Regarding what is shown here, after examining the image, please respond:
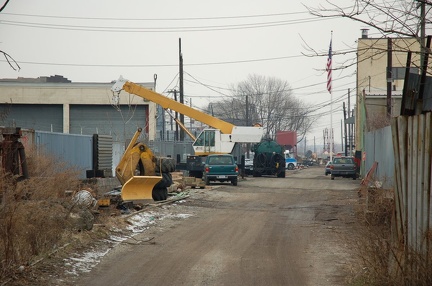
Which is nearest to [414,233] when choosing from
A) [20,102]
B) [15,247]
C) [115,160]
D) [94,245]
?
[15,247]

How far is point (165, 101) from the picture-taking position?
38281 millimetres

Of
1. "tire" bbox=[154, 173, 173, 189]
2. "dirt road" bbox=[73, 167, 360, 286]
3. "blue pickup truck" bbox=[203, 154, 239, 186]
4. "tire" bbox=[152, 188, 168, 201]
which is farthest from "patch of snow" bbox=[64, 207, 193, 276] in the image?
"blue pickup truck" bbox=[203, 154, 239, 186]

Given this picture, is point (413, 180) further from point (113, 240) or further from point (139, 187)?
point (139, 187)

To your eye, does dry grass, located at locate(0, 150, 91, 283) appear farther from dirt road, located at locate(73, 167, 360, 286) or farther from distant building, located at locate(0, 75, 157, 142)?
distant building, located at locate(0, 75, 157, 142)

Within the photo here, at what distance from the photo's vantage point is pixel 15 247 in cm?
1137

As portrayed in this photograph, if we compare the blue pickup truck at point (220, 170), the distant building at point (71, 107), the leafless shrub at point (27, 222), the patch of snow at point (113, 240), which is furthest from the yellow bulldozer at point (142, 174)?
the distant building at point (71, 107)

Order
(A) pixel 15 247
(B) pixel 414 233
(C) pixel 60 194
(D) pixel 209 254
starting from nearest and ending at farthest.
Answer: (B) pixel 414 233 → (A) pixel 15 247 → (D) pixel 209 254 → (C) pixel 60 194

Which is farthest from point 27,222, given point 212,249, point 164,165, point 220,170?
point 220,170

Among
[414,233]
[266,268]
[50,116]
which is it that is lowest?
[266,268]

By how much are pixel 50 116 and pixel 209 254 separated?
46.1 m

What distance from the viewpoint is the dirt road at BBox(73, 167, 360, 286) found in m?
11.9

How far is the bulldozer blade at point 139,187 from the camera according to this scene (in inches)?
966

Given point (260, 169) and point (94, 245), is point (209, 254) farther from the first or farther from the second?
point (260, 169)

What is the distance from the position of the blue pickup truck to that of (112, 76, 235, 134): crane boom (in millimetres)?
3068
